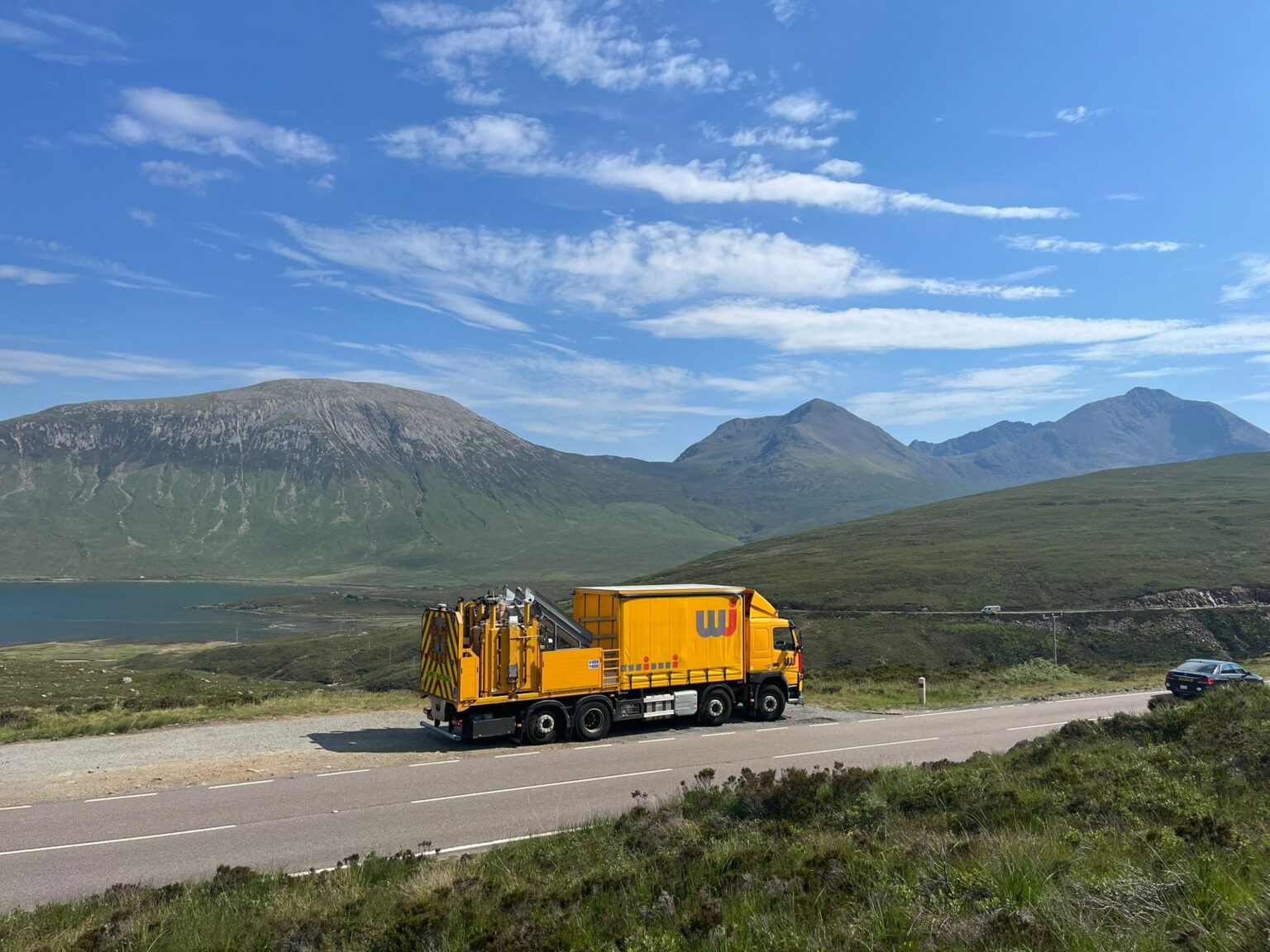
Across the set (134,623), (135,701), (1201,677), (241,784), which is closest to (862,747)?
(241,784)

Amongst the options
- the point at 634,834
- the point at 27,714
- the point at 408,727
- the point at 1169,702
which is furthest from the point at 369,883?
the point at 27,714

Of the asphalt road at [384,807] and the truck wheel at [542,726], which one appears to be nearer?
the asphalt road at [384,807]

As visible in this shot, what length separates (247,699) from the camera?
92.8 feet

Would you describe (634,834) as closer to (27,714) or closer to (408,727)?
(408,727)

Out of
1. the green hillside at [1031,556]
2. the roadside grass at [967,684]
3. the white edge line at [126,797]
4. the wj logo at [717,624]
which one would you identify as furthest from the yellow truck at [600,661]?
the green hillside at [1031,556]

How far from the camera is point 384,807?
49.4 ft

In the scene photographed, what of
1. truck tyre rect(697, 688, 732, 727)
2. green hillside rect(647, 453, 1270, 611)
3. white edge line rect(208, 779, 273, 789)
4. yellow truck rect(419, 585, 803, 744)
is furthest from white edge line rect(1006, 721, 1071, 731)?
green hillside rect(647, 453, 1270, 611)

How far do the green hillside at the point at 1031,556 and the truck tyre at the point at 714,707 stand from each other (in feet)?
274

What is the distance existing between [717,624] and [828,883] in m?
16.4

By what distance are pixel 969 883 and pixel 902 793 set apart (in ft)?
17.8

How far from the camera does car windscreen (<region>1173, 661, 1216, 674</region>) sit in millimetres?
30688

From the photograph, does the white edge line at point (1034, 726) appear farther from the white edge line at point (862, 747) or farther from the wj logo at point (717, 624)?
the wj logo at point (717, 624)

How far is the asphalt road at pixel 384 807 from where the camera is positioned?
12.2 m

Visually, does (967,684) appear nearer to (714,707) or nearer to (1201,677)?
(1201,677)
